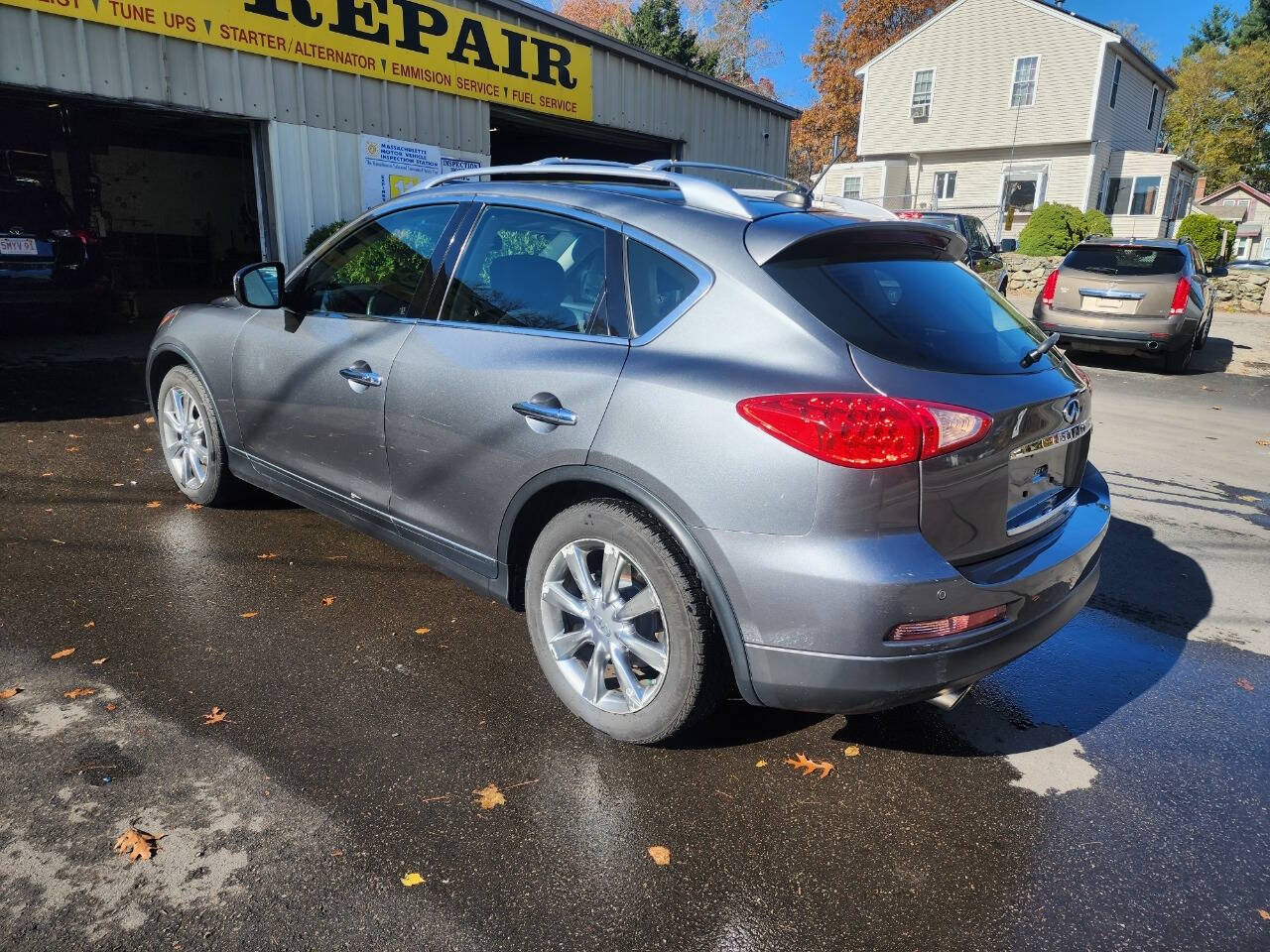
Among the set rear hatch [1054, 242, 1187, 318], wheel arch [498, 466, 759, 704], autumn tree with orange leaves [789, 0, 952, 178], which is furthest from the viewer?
autumn tree with orange leaves [789, 0, 952, 178]

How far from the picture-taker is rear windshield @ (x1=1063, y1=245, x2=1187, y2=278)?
11117 millimetres

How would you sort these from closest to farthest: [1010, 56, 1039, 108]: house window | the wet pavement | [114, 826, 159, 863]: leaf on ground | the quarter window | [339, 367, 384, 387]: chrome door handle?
1. the wet pavement
2. [114, 826, 159, 863]: leaf on ground
3. the quarter window
4. [339, 367, 384, 387]: chrome door handle
5. [1010, 56, 1039, 108]: house window

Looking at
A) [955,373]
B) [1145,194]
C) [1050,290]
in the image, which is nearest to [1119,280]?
[1050,290]

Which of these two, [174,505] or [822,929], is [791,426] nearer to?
[822,929]

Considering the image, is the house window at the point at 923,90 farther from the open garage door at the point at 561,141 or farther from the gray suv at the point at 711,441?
the gray suv at the point at 711,441

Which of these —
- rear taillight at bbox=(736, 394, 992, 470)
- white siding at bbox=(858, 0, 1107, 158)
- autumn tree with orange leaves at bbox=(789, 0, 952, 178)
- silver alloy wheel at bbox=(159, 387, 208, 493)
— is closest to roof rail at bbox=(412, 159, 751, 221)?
rear taillight at bbox=(736, 394, 992, 470)

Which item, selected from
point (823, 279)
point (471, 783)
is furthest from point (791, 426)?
point (471, 783)

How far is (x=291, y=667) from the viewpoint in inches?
130

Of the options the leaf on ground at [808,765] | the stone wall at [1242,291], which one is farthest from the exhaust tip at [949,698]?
the stone wall at [1242,291]

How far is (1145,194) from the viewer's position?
30.7 metres

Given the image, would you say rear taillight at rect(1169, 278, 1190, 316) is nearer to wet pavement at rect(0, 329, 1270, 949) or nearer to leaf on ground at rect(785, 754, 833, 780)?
wet pavement at rect(0, 329, 1270, 949)

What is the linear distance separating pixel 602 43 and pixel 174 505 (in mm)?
10782

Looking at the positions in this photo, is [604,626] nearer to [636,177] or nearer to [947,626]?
[947,626]

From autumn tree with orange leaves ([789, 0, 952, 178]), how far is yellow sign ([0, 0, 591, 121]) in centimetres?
3324
